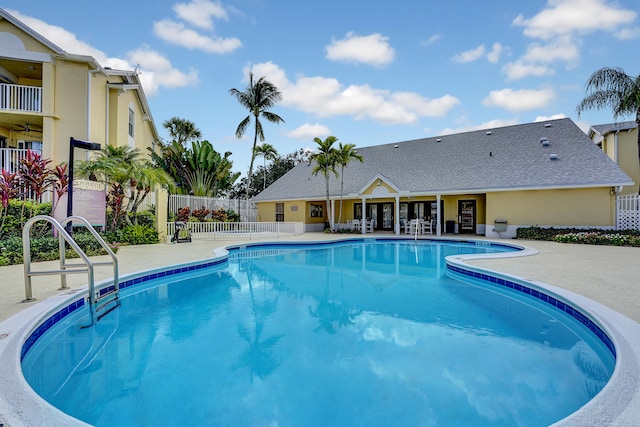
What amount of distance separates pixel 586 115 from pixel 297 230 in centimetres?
1610

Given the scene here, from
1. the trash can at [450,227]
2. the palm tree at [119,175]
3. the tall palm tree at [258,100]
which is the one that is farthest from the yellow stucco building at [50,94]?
the trash can at [450,227]

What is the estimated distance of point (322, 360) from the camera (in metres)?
3.88

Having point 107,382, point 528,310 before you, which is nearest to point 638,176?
point 528,310

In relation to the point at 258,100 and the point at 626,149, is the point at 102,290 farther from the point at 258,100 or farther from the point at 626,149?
the point at 626,149

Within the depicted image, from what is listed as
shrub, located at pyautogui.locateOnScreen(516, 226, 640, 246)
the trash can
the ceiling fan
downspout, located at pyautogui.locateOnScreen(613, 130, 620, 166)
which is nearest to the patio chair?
the ceiling fan

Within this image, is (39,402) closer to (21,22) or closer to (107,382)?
(107,382)

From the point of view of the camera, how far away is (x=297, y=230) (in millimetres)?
20922

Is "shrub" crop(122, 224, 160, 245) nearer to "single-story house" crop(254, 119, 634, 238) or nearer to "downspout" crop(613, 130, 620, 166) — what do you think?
"single-story house" crop(254, 119, 634, 238)

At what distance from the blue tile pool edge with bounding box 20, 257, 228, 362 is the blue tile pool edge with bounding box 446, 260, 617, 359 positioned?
642 centimetres

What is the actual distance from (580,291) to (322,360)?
14.8 ft

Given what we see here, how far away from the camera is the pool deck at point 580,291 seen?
7.38ft

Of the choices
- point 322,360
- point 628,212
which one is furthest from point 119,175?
point 628,212

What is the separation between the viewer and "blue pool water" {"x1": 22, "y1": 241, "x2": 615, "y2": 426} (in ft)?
9.46

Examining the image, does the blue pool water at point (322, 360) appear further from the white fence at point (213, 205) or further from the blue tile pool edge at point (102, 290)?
the white fence at point (213, 205)
